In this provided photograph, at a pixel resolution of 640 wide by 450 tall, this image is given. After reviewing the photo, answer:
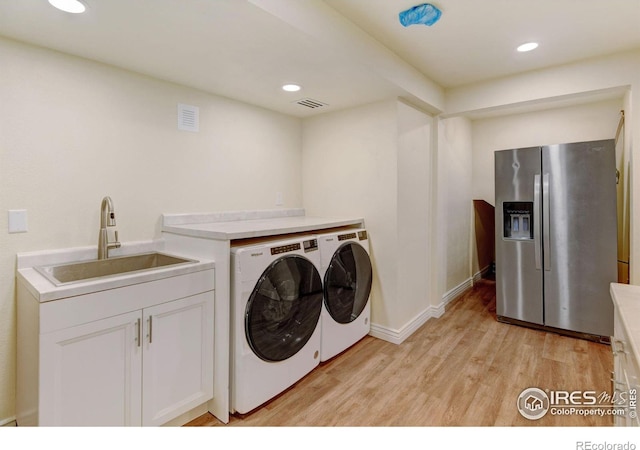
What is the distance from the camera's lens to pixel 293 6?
66.0 inches

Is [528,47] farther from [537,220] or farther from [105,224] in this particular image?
[105,224]

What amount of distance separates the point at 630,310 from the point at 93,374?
88.6 inches

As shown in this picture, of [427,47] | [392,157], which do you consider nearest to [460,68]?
[427,47]

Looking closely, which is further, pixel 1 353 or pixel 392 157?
pixel 392 157

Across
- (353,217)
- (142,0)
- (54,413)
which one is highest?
(142,0)

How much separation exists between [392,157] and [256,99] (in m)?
1.26

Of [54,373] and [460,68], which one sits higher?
[460,68]

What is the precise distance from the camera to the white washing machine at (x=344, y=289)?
2.44 metres

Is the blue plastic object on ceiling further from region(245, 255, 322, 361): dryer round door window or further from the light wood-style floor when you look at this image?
the light wood-style floor

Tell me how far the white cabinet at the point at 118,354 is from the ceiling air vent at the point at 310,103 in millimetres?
1724

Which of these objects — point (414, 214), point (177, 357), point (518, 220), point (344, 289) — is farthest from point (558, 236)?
point (177, 357)

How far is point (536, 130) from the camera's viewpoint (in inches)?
161

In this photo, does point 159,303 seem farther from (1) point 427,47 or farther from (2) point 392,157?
(1) point 427,47

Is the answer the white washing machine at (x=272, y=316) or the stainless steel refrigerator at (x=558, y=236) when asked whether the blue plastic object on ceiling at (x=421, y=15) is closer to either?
the white washing machine at (x=272, y=316)
